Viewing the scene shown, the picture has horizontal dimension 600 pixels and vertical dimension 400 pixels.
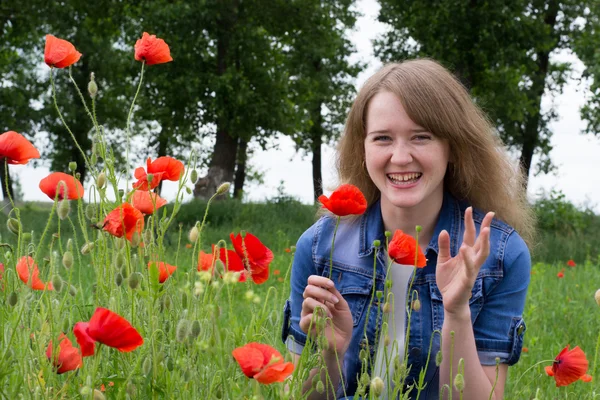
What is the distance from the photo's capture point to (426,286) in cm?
256

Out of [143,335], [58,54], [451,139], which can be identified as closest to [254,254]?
[143,335]

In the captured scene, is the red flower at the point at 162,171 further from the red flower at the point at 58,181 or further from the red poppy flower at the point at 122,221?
the red poppy flower at the point at 122,221

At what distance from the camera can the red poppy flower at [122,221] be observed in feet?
5.27

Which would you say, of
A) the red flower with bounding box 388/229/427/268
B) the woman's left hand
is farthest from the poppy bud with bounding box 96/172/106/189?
the woman's left hand

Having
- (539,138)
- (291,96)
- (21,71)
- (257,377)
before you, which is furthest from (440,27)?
(257,377)

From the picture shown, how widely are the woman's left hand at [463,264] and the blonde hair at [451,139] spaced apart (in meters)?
0.61

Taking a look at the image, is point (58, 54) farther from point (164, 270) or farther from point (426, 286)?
point (426, 286)

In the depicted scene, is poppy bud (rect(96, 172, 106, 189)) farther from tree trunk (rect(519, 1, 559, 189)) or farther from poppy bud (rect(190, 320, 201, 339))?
tree trunk (rect(519, 1, 559, 189))

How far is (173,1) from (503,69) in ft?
20.3

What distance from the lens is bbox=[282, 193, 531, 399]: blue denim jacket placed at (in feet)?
7.97

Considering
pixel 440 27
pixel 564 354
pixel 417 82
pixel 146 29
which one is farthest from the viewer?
pixel 440 27

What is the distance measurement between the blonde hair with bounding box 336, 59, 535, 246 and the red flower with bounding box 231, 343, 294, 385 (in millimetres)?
1351

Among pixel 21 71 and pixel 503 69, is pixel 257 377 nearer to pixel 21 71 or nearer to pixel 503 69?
pixel 503 69

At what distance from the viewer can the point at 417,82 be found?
8.14 feet
